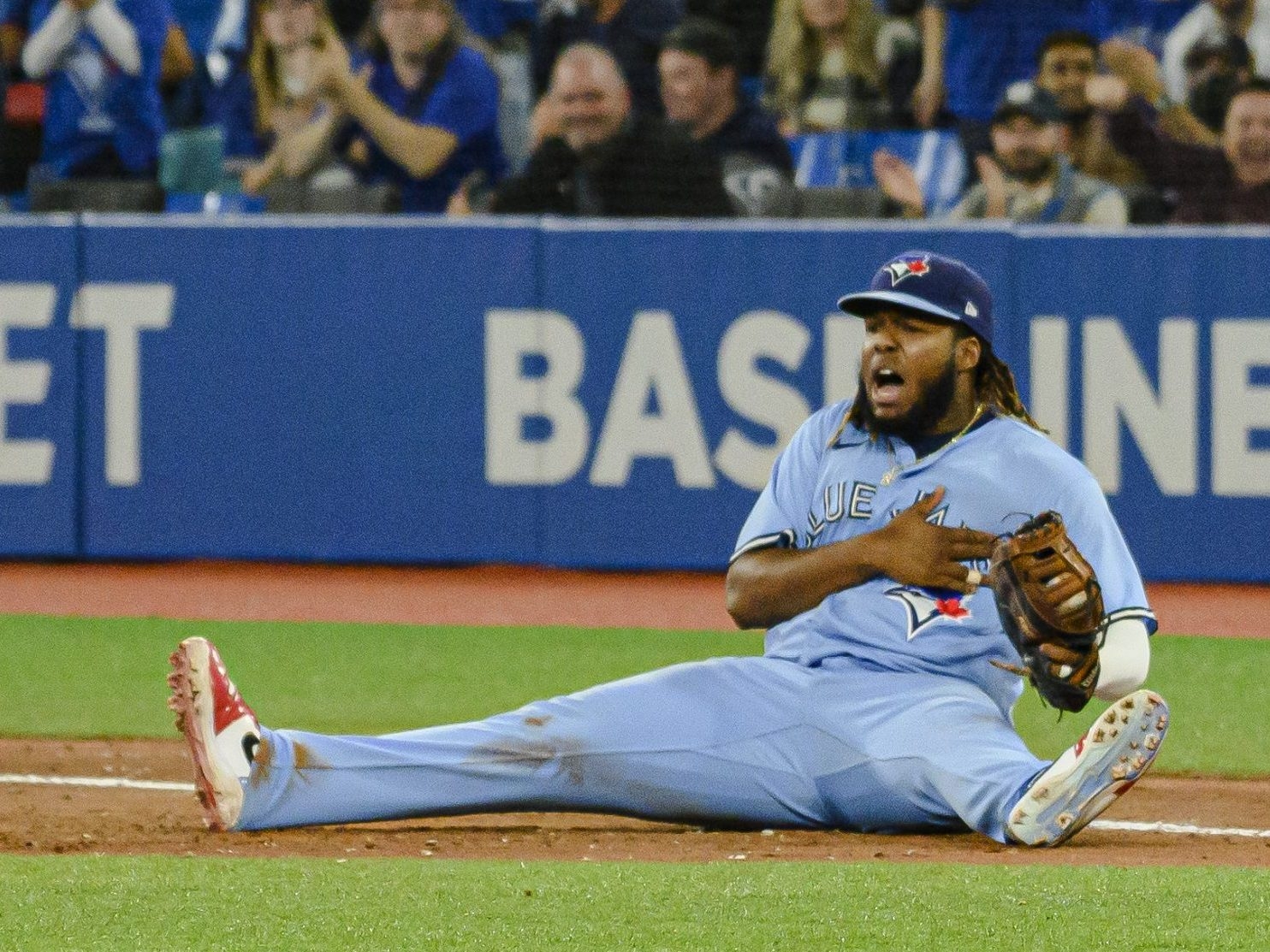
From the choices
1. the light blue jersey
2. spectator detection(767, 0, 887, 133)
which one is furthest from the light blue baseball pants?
spectator detection(767, 0, 887, 133)

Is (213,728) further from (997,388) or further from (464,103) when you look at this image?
(464,103)

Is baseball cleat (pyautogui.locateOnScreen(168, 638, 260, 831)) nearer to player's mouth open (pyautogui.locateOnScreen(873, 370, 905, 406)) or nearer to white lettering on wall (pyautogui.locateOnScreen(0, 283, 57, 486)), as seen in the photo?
player's mouth open (pyautogui.locateOnScreen(873, 370, 905, 406))

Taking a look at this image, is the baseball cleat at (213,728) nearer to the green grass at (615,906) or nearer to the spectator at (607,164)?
the green grass at (615,906)

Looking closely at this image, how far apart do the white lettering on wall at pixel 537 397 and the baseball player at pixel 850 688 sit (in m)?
5.08

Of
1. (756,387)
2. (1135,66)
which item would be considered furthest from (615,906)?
(1135,66)

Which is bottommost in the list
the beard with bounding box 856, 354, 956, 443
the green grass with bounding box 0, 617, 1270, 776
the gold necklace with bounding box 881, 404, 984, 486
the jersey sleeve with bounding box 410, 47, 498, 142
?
the green grass with bounding box 0, 617, 1270, 776

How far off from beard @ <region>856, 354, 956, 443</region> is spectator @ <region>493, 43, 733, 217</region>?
530cm

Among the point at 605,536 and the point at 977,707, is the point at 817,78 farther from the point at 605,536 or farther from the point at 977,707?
the point at 977,707

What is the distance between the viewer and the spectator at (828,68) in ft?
35.8

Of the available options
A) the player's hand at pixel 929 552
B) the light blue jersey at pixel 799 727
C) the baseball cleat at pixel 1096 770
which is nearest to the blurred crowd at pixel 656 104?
the light blue jersey at pixel 799 727

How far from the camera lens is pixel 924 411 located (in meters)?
4.97

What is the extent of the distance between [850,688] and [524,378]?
17.8 ft

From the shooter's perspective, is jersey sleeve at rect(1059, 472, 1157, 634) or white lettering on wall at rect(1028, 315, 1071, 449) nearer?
jersey sleeve at rect(1059, 472, 1157, 634)

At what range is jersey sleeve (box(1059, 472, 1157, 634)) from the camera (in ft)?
15.2
